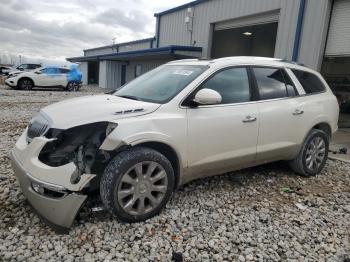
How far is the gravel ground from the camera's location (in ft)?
9.40

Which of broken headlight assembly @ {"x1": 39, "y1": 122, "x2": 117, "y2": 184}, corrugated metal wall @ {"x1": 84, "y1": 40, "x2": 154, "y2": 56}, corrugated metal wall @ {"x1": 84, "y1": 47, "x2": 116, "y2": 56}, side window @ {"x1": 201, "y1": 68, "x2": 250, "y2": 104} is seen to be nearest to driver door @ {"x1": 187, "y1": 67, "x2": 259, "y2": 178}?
side window @ {"x1": 201, "y1": 68, "x2": 250, "y2": 104}

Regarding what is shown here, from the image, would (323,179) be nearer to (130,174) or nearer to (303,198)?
(303,198)

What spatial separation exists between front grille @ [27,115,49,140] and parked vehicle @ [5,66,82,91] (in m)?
18.5

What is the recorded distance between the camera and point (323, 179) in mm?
5047

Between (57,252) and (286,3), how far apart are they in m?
9.81

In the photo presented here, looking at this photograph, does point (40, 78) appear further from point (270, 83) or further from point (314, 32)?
point (270, 83)

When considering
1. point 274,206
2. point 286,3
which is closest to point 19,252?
point 274,206

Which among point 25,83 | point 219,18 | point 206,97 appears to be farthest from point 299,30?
point 25,83

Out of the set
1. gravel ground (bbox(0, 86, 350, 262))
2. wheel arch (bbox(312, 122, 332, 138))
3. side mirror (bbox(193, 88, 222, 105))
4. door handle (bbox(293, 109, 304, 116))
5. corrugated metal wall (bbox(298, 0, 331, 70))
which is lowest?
gravel ground (bbox(0, 86, 350, 262))

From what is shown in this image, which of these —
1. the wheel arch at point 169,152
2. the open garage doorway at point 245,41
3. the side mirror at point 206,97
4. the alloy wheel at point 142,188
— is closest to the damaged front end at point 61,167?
the alloy wheel at point 142,188

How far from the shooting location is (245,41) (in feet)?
60.9

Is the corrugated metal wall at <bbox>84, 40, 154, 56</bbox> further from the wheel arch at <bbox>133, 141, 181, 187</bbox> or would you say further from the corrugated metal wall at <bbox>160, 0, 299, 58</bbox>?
the wheel arch at <bbox>133, 141, 181, 187</bbox>

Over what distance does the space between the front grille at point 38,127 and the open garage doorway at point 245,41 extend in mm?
13058

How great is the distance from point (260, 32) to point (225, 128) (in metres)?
15.0
